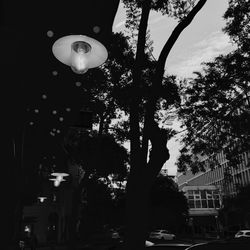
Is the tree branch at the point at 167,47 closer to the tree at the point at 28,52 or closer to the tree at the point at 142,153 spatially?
the tree at the point at 142,153

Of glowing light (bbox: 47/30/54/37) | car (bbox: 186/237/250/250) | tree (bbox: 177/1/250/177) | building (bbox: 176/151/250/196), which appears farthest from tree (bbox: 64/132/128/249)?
building (bbox: 176/151/250/196)

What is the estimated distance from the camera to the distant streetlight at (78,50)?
217 cm

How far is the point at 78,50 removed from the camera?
2205mm

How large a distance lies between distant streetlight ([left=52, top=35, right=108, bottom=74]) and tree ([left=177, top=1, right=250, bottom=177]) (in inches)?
454

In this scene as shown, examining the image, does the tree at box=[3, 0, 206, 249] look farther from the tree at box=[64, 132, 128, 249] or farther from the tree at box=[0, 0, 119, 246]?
the tree at box=[64, 132, 128, 249]

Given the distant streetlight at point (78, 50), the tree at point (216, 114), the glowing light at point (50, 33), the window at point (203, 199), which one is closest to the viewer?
the distant streetlight at point (78, 50)

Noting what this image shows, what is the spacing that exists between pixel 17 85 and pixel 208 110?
1392 centimetres

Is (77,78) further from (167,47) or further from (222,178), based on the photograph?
(222,178)

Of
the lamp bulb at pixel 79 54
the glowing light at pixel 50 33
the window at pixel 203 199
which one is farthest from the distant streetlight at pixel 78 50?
the window at pixel 203 199

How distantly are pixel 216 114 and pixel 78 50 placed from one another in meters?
14.6

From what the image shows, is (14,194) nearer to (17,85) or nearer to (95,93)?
(17,85)

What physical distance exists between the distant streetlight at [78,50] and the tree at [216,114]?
1154 centimetres

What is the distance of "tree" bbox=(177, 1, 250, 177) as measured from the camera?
581 inches

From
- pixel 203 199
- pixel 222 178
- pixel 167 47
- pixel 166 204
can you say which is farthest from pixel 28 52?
pixel 203 199
